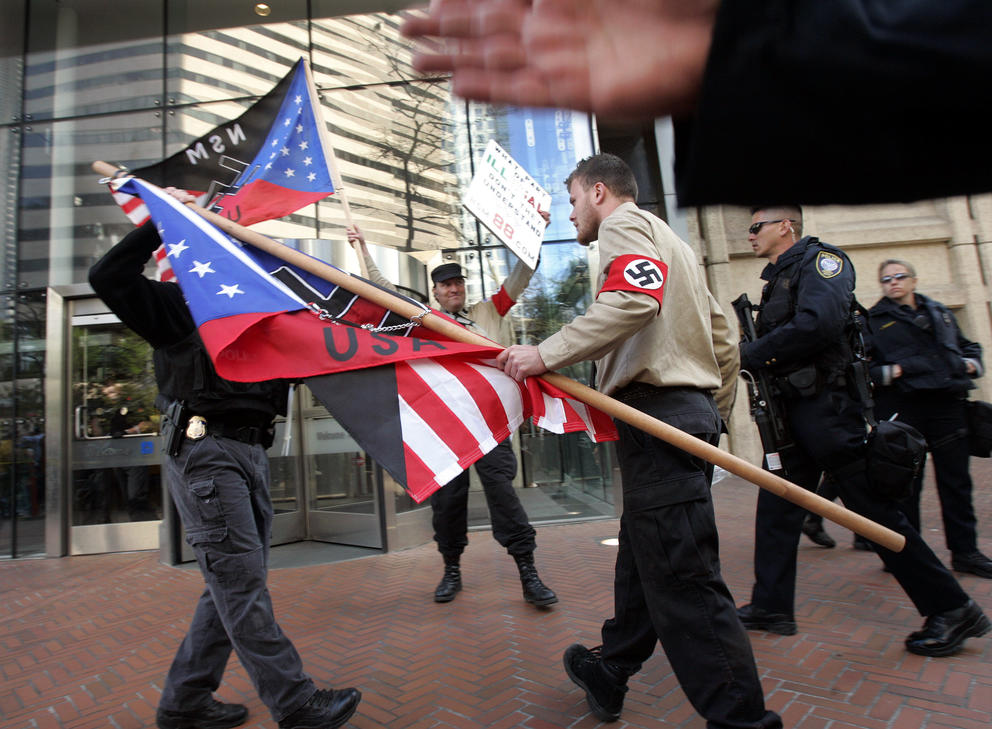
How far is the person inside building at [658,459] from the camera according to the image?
2.02 m

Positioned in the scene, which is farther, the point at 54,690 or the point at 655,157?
the point at 655,157

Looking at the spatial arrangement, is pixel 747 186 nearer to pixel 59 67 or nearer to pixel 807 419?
pixel 807 419

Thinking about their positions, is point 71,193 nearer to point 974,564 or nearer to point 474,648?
point 474,648

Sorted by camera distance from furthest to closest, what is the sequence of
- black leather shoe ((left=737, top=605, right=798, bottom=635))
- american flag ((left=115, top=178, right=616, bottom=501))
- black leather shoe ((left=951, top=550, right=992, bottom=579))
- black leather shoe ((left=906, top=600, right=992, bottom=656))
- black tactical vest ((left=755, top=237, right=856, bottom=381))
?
black leather shoe ((left=951, top=550, right=992, bottom=579)), black leather shoe ((left=737, top=605, right=798, bottom=635)), black tactical vest ((left=755, top=237, right=856, bottom=381)), black leather shoe ((left=906, top=600, right=992, bottom=656)), american flag ((left=115, top=178, right=616, bottom=501))

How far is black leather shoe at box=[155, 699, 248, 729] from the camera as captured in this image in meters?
2.70

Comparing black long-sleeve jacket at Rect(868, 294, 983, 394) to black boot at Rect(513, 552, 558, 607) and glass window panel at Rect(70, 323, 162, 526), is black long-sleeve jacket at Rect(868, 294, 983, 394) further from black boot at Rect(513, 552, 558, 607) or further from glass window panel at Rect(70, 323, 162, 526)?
glass window panel at Rect(70, 323, 162, 526)

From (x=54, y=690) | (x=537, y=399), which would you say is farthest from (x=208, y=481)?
(x=54, y=690)

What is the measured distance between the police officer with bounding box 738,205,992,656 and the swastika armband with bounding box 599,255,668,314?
144 centimetres

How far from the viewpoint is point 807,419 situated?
10.7 feet

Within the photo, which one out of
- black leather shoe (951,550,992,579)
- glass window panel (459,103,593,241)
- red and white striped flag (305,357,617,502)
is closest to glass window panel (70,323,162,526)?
glass window panel (459,103,593,241)

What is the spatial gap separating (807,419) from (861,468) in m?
0.34

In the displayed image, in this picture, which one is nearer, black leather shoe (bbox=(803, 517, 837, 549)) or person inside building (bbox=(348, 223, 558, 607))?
person inside building (bbox=(348, 223, 558, 607))

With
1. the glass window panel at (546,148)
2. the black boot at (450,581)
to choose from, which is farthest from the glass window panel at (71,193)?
the black boot at (450,581)

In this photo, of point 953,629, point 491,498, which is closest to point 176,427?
point 491,498
